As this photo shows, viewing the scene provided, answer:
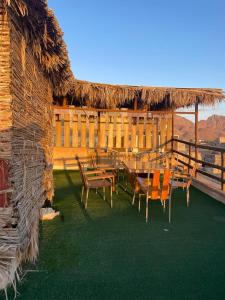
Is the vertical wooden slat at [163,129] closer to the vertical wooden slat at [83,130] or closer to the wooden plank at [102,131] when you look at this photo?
the wooden plank at [102,131]

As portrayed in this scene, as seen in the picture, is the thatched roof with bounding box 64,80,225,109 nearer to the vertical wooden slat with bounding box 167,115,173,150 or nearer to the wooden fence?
the wooden fence

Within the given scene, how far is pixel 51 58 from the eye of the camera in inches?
144

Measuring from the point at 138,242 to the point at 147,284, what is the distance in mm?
952

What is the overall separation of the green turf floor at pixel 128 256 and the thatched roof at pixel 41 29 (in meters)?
2.54

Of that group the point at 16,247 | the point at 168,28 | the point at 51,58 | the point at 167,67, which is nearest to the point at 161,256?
the point at 16,247

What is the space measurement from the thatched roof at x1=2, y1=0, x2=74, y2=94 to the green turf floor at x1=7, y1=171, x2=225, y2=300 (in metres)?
2.54

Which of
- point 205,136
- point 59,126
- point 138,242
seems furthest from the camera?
point 205,136

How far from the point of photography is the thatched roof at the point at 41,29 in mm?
2303

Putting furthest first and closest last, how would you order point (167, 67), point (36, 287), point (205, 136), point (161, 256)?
point (205, 136), point (167, 67), point (161, 256), point (36, 287)

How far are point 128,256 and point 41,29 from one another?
9.58 ft

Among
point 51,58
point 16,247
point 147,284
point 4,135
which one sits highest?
point 51,58

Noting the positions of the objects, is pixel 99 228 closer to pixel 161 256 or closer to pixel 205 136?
pixel 161 256

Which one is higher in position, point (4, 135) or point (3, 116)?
point (3, 116)

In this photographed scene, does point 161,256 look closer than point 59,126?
Yes
